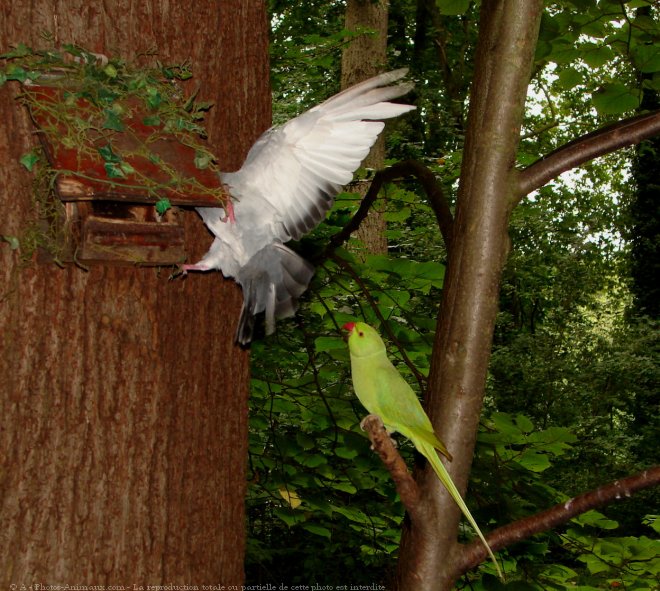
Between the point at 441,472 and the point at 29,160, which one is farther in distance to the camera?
the point at 441,472

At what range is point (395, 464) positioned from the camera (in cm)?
199

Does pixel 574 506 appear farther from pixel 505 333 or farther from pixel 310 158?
pixel 505 333

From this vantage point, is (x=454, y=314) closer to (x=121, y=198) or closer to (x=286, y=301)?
(x=286, y=301)

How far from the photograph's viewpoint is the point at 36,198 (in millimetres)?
1944

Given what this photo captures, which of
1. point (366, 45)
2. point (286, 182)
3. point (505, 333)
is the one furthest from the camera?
point (505, 333)

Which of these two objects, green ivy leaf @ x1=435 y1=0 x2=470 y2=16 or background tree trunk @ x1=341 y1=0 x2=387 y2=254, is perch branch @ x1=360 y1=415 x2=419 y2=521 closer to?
green ivy leaf @ x1=435 y1=0 x2=470 y2=16

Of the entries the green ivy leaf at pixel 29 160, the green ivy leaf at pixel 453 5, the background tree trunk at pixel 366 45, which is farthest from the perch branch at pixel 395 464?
the background tree trunk at pixel 366 45

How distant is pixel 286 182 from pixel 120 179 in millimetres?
Result: 623

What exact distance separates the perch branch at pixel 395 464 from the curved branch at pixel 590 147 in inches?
30.5

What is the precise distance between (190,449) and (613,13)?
8.06 feet

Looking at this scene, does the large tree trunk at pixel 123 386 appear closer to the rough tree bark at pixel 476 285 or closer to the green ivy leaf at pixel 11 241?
the green ivy leaf at pixel 11 241

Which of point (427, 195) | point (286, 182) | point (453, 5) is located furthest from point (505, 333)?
point (286, 182)

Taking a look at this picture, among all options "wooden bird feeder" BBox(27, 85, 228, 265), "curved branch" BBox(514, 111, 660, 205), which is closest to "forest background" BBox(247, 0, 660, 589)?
"curved branch" BBox(514, 111, 660, 205)

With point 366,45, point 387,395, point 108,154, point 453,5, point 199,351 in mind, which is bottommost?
point 387,395
